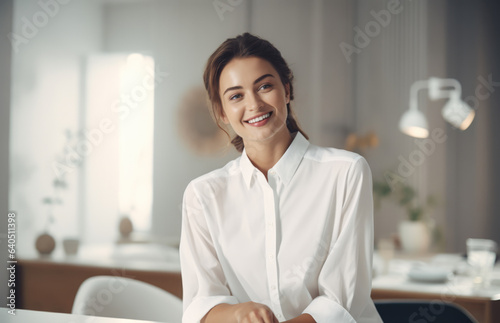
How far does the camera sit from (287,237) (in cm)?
117

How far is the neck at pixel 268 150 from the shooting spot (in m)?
1.23

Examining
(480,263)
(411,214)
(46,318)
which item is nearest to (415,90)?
(411,214)

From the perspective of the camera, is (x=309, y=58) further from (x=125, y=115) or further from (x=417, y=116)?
(x=125, y=115)

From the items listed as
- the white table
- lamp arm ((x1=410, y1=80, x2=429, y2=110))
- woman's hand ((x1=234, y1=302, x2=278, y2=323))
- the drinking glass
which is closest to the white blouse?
woman's hand ((x1=234, y1=302, x2=278, y2=323))

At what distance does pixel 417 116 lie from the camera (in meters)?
2.61

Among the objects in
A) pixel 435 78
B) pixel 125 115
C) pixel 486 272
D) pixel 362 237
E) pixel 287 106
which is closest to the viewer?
pixel 362 237

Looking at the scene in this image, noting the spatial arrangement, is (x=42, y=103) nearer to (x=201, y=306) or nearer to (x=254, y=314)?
(x=201, y=306)

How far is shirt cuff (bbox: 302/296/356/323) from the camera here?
1062mm

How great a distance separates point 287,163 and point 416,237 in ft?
5.32

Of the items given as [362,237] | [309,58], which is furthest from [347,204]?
[309,58]

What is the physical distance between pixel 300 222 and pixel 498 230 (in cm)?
186

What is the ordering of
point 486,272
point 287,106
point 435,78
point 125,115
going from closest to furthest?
point 287,106, point 486,272, point 435,78, point 125,115

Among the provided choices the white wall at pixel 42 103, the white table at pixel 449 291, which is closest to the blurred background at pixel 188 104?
the white wall at pixel 42 103

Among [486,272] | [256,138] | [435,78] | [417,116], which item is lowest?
[486,272]
